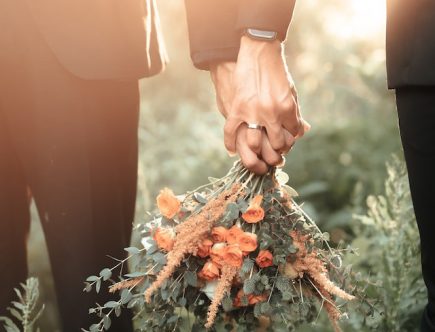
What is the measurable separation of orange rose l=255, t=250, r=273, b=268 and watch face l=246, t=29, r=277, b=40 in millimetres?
530

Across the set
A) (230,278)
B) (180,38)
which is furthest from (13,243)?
(180,38)

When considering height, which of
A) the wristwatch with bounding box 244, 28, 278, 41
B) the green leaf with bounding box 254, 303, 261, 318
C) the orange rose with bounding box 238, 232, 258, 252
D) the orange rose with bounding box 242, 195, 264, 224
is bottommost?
the green leaf with bounding box 254, 303, 261, 318

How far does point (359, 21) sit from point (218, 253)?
388 centimetres

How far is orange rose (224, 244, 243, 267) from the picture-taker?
73.5 inches

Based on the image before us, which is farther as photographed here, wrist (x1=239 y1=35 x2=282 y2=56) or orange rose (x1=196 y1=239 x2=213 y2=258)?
wrist (x1=239 y1=35 x2=282 y2=56)

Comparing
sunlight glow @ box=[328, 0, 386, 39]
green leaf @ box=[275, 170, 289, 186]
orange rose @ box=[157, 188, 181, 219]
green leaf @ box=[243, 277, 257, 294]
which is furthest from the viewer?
sunlight glow @ box=[328, 0, 386, 39]

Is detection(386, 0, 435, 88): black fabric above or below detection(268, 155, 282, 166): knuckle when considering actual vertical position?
above

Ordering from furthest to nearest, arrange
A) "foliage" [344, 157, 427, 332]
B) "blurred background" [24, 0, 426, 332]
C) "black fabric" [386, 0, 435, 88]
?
"blurred background" [24, 0, 426, 332]
"foliage" [344, 157, 427, 332]
"black fabric" [386, 0, 435, 88]

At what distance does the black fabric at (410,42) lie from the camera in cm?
173

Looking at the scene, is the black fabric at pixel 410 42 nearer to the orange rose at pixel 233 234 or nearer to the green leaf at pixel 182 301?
the orange rose at pixel 233 234

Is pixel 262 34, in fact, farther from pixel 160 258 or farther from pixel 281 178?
pixel 160 258

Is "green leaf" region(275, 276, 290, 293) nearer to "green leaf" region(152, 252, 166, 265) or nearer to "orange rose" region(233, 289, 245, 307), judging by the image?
"orange rose" region(233, 289, 245, 307)

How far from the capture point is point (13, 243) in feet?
8.17

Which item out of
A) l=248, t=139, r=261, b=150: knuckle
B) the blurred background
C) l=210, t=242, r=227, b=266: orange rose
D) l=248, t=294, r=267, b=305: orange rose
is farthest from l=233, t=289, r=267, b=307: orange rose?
the blurred background
